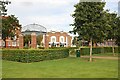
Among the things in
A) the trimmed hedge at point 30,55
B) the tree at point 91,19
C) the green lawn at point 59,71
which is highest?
the tree at point 91,19

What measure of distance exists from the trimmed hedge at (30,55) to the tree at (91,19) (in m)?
4.68

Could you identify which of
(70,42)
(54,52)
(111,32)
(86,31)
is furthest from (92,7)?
(70,42)

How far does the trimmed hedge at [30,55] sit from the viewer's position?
82.8ft

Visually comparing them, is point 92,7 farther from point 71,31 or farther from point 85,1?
point 71,31

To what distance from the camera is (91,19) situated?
2650 cm

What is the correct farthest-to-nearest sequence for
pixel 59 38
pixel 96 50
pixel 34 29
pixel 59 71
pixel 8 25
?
pixel 59 38, pixel 96 50, pixel 8 25, pixel 34 29, pixel 59 71

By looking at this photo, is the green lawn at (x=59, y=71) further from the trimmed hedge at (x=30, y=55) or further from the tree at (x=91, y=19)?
the tree at (x=91, y=19)

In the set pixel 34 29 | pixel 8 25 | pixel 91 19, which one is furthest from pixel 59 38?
pixel 91 19

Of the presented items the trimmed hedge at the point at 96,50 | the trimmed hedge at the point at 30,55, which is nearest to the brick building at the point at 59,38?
the trimmed hedge at the point at 96,50

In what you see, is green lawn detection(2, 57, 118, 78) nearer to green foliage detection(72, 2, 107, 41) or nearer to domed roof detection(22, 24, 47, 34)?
green foliage detection(72, 2, 107, 41)

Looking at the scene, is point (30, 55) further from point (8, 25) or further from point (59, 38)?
point (59, 38)

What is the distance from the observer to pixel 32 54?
2572 cm

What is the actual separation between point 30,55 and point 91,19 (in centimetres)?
781

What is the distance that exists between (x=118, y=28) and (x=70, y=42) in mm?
66455
